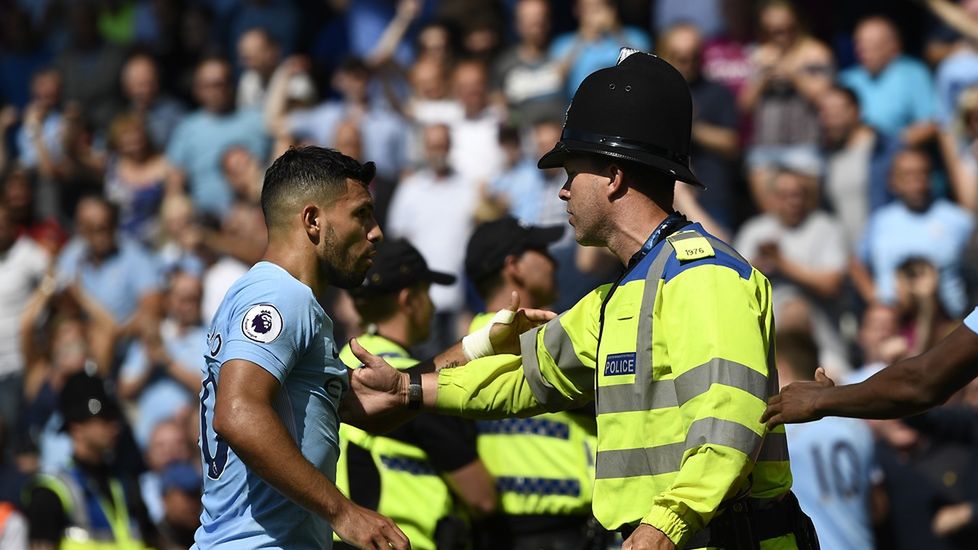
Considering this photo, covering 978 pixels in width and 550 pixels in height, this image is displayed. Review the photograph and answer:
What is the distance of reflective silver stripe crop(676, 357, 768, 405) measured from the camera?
4.47 meters

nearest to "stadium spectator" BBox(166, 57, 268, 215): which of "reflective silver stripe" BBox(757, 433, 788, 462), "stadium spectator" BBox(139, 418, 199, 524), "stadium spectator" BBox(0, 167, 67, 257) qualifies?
"stadium spectator" BBox(0, 167, 67, 257)

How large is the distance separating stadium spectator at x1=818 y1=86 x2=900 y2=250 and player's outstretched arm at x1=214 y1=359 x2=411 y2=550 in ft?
25.2

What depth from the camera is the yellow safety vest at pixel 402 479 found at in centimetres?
657

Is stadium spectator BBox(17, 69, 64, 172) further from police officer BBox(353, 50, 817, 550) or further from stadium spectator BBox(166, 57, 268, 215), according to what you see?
police officer BBox(353, 50, 817, 550)

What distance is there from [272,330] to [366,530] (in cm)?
69

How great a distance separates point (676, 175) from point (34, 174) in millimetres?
12130

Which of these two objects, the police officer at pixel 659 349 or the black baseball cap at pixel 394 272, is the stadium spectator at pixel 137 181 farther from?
the police officer at pixel 659 349

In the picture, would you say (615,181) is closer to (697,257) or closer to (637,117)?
(637,117)

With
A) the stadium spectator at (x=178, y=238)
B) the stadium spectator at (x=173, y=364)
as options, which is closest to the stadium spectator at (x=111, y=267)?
the stadium spectator at (x=178, y=238)

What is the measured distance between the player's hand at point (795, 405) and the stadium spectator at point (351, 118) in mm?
9037

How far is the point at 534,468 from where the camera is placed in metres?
7.09

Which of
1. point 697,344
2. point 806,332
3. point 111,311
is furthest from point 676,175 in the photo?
point 111,311

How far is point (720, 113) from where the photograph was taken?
38.9 ft

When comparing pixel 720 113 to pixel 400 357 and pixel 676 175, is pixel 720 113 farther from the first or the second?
pixel 676 175
